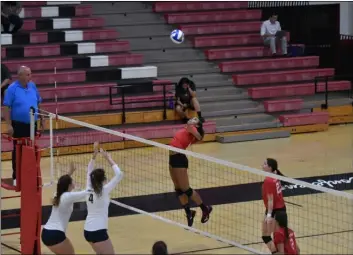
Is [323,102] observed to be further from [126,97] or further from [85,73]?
[85,73]

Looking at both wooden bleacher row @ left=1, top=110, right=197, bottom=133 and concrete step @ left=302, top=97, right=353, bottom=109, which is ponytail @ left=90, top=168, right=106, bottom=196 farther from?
concrete step @ left=302, top=97, right=353, bottom=109

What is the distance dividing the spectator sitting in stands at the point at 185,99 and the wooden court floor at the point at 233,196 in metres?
0.93

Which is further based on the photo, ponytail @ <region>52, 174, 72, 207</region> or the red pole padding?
the red pole padding

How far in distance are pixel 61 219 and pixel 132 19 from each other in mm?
14521

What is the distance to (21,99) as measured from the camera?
1389 cm

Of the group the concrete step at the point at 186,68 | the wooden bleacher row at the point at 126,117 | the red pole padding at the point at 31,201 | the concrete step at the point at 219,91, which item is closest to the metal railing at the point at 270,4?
the concrete step at the point at 186,68

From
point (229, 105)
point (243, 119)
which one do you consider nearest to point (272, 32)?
point (229, 105)

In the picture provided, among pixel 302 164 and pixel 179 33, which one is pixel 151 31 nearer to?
pixel 179 33

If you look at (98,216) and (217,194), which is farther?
(217,194)

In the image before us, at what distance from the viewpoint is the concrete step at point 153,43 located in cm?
2380

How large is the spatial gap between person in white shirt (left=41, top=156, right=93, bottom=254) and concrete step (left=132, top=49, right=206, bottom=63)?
12.7 m

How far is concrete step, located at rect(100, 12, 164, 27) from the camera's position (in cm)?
2427

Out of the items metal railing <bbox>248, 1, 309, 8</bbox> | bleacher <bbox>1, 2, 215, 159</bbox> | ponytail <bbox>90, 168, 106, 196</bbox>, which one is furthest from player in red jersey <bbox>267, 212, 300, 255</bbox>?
metal railing <bbox>248, 1, 309, 8</bbox>

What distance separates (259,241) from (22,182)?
3365mm
